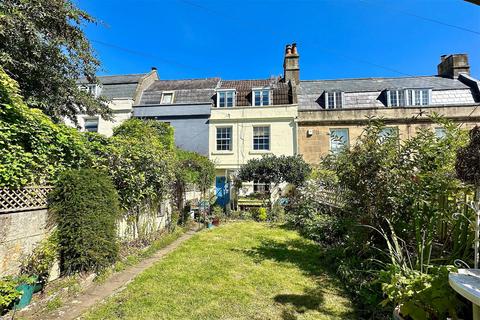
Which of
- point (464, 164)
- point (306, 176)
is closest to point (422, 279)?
point (464, 164)

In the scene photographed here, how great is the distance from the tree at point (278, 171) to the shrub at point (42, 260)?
428 inches

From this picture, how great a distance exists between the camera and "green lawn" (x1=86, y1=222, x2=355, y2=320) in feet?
12.4

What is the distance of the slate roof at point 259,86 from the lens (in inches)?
742

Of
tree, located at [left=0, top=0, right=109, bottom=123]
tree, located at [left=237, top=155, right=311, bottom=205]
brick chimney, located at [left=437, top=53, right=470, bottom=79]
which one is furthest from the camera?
brick chimney, located at [left=437, top=53, right=470, bottom=79]

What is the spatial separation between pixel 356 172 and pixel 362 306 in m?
2.29

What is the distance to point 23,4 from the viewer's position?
22.5 ft

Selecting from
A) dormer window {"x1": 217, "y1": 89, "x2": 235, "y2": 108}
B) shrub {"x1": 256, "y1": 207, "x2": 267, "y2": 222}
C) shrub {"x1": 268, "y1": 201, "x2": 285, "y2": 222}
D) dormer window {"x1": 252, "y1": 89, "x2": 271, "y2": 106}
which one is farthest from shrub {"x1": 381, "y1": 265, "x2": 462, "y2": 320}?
dormer window {"x1": 217, "y1": 89, "x2": 235, "y2": 108}

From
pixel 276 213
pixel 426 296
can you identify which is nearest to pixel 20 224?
pixel 426 296

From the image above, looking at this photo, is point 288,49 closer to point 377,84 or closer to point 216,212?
point 377,84

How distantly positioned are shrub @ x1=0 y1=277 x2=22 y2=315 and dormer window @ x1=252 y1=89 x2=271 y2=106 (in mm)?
16926

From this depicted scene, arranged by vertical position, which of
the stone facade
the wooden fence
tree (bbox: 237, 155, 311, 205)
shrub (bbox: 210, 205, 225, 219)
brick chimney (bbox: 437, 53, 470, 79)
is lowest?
shrub (bbox: 210, 205, 225, 219)

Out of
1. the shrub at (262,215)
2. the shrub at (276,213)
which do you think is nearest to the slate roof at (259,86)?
the shrub at (276,213)

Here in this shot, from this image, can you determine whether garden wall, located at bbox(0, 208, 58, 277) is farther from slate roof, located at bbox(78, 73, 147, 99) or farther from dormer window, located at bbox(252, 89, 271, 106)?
slate roof, located at bbox(78, 73, 147, 99)

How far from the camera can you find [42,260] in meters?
4.30
